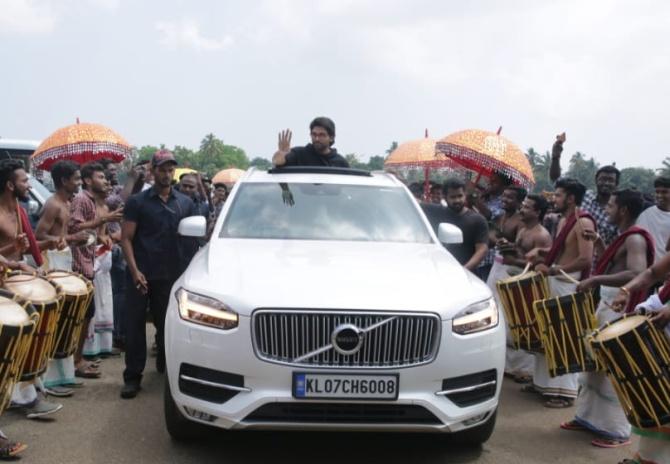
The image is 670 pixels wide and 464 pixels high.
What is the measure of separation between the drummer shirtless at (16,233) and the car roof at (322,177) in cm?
167

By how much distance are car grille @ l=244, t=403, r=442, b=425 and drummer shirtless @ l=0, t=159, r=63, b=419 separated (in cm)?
220

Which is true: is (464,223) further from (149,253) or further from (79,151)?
(79,151)

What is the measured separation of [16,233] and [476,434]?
3557 millimetres

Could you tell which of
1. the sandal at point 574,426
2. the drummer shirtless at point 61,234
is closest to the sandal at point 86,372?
the drummer shirtless at point 61,234

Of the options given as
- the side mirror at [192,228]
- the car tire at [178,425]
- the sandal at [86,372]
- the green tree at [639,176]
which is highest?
the side mirror at [192,228]

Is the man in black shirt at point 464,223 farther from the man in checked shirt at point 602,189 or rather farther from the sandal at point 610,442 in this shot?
the sandal at point 610,442

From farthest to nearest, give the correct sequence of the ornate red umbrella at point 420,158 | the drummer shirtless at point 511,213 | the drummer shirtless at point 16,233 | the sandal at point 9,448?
the ornate red umbrella at point 420,158 < the drummer shirtless at point 511,213 < the drummer shirtless at point 16,233 < the sandal at point 9,448

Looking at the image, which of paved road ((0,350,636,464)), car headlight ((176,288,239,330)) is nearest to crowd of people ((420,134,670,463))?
paved road ((0,350,636,464))

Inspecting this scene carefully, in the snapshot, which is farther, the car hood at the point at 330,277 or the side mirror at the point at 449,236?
the side mirror at the point at 449,236

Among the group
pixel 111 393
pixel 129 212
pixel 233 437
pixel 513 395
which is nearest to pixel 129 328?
pixel 111 393

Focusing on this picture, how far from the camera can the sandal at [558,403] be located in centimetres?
603

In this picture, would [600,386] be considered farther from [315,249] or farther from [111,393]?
[111,393]

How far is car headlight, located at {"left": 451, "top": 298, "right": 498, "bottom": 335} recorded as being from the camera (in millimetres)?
4129

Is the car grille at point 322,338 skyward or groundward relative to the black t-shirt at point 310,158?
groundward
